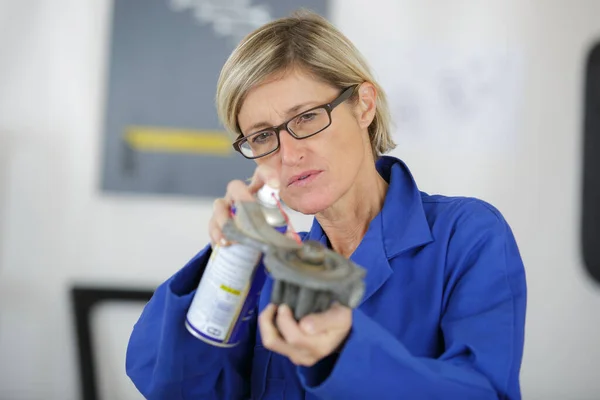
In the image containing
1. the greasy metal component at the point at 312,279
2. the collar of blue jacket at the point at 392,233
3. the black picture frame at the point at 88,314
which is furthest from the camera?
the black picture frame at the point at 88,314

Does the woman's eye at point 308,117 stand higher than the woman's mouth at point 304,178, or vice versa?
the woman's eye at point 308,117

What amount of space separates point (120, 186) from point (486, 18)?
56.6 inches

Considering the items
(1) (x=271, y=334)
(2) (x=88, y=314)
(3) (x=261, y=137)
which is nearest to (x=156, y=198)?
(2) (x=88, y=314)

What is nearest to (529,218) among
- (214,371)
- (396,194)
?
(396,194)

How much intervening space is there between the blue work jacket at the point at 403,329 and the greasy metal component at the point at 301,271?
0.06 meters

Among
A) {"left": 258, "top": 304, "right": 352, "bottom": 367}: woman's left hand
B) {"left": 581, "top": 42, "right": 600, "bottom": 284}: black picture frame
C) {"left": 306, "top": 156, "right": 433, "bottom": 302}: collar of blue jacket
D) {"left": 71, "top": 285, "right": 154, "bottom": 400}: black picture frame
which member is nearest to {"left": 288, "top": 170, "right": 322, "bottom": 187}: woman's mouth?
{"left": 306, "top": 156, "right": 433, "bottom": 302}: collar of blue jacket

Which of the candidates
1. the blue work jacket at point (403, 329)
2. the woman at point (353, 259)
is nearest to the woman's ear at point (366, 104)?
the woman at point (353, 259)

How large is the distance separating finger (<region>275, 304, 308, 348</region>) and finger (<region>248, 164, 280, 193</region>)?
0.57ft

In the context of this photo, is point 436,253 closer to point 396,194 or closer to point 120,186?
point 396,194

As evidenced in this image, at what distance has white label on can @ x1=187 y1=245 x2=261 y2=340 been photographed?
698 millimetres

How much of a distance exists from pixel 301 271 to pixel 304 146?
40 centimetres

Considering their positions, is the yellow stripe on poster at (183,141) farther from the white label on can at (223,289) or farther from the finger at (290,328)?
the finger at (290,328)

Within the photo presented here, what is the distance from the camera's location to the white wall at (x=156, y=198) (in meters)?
2.01

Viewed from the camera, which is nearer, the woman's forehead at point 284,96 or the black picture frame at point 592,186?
the woman's forehead at point 284,96
